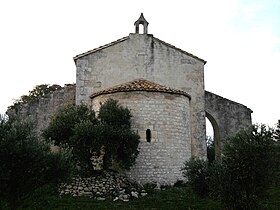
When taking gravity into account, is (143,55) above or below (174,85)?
above

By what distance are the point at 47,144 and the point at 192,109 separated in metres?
12.9

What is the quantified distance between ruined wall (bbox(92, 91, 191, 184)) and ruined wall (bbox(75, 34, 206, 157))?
7.76 ft

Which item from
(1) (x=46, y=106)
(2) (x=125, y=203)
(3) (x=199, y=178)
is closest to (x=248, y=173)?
(3) (x=199, y=178)

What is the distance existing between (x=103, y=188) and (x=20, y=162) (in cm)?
669

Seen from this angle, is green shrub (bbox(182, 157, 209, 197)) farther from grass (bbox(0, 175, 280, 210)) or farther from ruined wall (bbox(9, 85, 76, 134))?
ruined wall (bbox(9, 85, 76, 134))

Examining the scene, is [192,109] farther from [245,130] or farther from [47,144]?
[47,144]

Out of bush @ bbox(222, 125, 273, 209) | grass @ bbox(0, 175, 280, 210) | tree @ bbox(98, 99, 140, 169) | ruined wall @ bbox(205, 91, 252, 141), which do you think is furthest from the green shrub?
ruined wall @ bbox(205, 91, 252, 141)

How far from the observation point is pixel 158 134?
Result: 19922 millimetres

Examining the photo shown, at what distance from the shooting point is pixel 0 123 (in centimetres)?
1156

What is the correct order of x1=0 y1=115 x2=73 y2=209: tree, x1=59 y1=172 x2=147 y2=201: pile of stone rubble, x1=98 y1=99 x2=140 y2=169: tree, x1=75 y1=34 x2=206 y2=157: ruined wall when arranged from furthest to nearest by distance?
1. x1=75 y1=34 x2=206 y2=157: ruined wall
2. x1=98 y1=99 x2=140 y2=169: tree
3. x1=59 y1=172 x2=147 y2=201: pile of stone rubble
4. x1=0 y1=115 x2=73 y2=209: tree

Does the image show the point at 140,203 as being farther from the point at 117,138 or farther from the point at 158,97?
the point at 158,97

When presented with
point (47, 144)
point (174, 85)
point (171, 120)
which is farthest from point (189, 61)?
point (47, 144)

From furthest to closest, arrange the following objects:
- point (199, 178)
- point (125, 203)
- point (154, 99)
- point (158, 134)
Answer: point (154, 99)
point (158, 134)
point (125, 203)
point (199, 178)

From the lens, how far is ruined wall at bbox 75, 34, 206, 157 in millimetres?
23031
